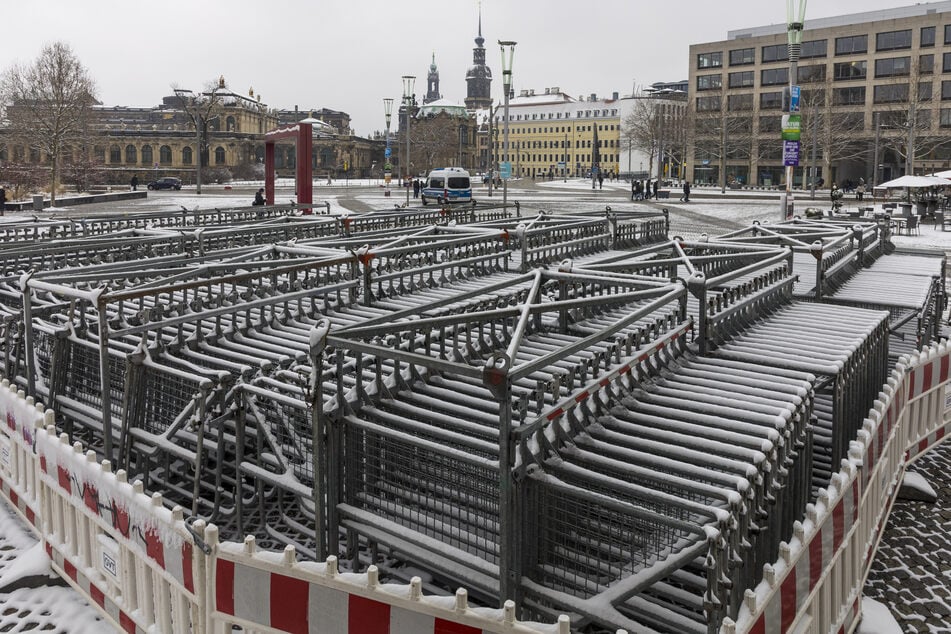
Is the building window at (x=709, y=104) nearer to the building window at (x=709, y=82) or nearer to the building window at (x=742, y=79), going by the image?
the building window at (x=709, y=82)

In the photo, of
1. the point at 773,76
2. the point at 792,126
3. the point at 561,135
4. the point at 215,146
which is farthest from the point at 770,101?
the point at 561,135

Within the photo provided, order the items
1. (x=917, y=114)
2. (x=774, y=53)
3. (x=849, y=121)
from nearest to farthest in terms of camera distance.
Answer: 1. (x=917, y=114)
2. (x=849, y=121)
3. (x=774, y=53)

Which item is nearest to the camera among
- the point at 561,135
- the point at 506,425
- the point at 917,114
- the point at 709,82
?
the point at 506,425

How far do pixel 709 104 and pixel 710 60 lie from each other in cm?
804

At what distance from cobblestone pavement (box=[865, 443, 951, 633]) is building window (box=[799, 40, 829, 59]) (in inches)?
3376

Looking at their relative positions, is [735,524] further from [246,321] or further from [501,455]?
[246,321]

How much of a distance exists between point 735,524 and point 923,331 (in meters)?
6.91

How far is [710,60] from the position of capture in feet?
304

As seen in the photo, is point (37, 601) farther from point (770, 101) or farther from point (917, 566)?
point (770, 101)

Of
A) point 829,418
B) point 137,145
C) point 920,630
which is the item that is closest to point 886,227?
point 829,418

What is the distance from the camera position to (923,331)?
397 inches

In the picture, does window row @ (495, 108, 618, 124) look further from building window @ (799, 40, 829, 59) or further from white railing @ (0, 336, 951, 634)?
white railing @ (0, 336, 951, 634)

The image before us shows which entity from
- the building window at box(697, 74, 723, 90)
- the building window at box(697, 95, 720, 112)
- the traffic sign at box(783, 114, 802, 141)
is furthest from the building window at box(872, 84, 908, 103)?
the traffic sign at box(783, 114, 802, 141)

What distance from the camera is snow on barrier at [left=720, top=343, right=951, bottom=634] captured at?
4.24 meters
